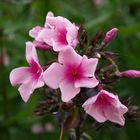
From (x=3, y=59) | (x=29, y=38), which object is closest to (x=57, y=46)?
(x=29, y=38)

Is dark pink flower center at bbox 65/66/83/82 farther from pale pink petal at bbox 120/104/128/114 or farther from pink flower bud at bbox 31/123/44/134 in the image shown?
pink flower bud at bbox 31/123/44/134

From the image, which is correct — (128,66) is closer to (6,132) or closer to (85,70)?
(6,132)

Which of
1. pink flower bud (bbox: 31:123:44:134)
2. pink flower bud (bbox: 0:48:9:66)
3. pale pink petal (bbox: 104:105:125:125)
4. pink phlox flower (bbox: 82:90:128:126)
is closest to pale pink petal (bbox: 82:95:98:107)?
pink phlox flower (bbox: 82:90:128:126)

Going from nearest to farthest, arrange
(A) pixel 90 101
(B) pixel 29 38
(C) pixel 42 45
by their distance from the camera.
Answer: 1. (A) pixel 90 101
2. (C) pixel 42 45
3. (B) pixel 29 38

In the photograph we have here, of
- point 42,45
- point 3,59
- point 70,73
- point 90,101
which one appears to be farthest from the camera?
point 3,59

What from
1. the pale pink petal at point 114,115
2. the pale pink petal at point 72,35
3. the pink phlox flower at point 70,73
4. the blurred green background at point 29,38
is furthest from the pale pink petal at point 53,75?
the blurred green background at point 29,38

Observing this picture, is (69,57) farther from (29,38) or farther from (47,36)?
(29,38)

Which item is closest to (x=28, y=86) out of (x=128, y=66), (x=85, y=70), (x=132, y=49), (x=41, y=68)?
(x=41, y=68)
